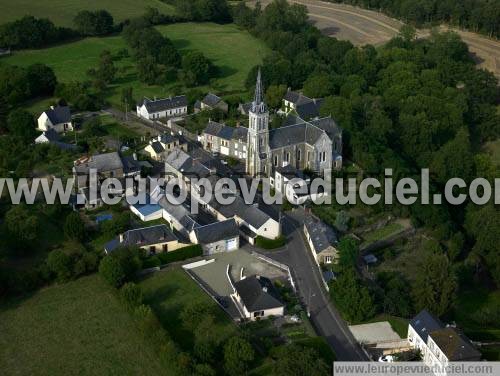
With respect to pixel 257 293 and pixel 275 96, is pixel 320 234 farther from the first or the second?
pixel 275 96

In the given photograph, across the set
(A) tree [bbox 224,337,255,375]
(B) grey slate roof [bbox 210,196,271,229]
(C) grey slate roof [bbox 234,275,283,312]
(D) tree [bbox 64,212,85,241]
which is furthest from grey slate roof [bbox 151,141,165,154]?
(A) tree [bbox 224,337,255,375]

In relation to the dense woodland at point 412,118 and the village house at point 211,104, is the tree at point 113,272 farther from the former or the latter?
the village house at point 211,104

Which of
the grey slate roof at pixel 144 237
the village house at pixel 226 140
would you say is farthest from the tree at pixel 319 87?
the grey slate roof at pixel 144 237

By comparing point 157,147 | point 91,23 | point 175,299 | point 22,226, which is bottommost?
point 175,299

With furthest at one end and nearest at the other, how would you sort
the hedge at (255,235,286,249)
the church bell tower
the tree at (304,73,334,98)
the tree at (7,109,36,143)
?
the tree at (304,73,334,98) → the tree at (7,109,36,143) → the church bell tower → the hedge at (255,235,286,249)

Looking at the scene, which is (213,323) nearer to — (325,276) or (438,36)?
(325,276)

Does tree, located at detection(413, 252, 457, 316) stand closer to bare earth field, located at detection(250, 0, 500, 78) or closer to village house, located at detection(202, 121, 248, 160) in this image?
village house, located at detection(202, 121, 248, 160)

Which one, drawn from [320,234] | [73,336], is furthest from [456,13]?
[73,336]
